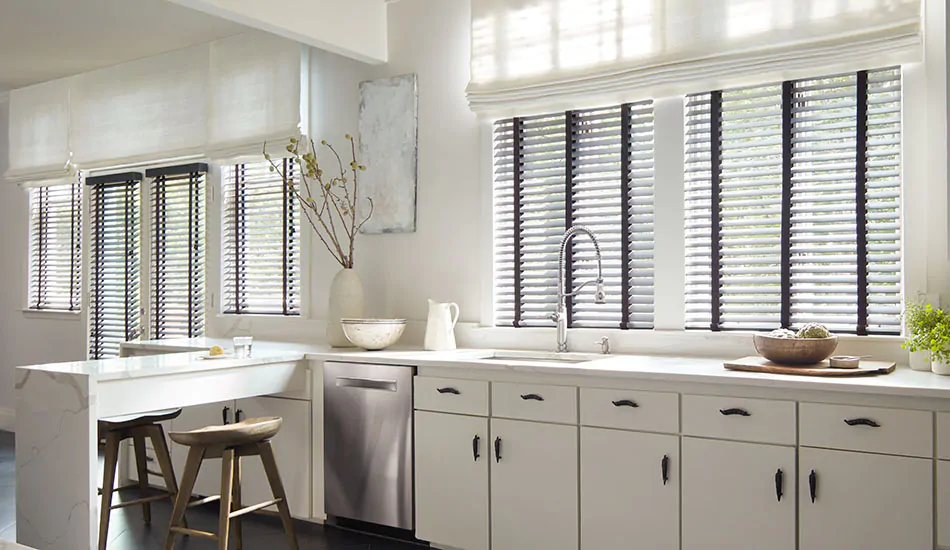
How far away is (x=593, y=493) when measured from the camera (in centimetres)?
315

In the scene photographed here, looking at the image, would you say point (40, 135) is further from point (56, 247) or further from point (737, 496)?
point (737, 496)

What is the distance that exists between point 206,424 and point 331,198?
1.48 meters

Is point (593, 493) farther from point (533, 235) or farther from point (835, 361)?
point (533, 235)

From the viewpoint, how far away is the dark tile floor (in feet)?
A: 12.3

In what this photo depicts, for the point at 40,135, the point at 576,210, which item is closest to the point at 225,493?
the point at 576,210

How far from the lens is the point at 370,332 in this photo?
13.2ft

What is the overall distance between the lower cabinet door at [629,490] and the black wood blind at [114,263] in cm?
406

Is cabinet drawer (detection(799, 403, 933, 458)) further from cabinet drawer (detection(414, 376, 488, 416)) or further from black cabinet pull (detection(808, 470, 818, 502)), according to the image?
cabinet drawer (detection(414, 376, 488, 416))

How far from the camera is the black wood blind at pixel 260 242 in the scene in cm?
506

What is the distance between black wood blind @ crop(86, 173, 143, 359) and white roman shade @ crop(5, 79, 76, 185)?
0.35 meters

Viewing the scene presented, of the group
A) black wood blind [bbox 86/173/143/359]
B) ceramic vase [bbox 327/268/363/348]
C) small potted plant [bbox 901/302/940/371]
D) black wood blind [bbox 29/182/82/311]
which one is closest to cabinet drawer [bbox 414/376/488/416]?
ceramic vase [bbox 327/268/363/348]

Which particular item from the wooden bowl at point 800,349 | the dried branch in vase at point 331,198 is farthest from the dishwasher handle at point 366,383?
the wooden bowl at point 800,349

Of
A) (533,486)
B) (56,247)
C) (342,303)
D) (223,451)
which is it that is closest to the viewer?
(223,451)

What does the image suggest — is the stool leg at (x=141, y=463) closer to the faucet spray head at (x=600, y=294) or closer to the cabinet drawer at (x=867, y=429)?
the faucet spray head at (x=600, y=294)
